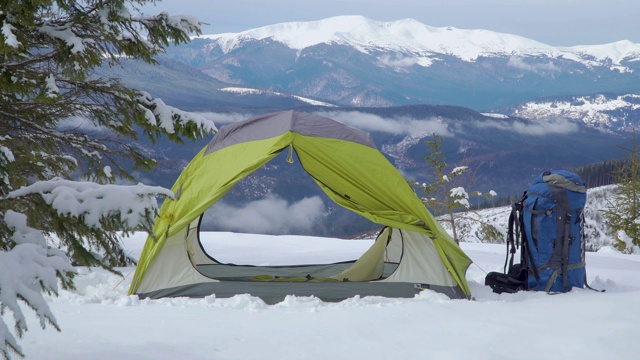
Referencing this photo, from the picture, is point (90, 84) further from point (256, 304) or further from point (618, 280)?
point (618, 280)

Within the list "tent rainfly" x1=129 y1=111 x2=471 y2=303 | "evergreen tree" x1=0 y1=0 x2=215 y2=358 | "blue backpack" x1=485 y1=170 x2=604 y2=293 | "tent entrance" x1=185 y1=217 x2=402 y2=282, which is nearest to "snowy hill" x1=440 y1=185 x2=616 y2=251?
"tent entrance" x1=185 y1=217 x2=402 y2=282

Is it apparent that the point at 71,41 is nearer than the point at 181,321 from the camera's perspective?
Yes

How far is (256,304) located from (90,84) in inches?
110

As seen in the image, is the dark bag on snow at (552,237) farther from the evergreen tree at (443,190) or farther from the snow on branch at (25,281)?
the evergreen tree at (443,190)

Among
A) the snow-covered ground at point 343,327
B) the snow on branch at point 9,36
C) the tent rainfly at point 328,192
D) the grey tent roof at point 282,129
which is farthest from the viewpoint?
the grey tent roof at point 282,129

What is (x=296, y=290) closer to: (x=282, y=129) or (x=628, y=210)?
(x=282, y=129)

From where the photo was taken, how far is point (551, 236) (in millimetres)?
6508

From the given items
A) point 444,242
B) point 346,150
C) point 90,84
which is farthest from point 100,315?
point 444,242

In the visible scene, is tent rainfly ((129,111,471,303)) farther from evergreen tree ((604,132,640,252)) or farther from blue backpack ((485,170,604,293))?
evergreen tree ((604,132,640,252))

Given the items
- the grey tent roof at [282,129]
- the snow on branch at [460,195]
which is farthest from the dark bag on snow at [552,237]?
the snow on branch at [460,195]

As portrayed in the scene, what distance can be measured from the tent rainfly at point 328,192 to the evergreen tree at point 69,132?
89 centimetres

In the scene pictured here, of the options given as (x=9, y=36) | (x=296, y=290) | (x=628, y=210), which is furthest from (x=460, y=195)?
(x=9, y=36)

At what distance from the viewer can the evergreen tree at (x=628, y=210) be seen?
20.3m

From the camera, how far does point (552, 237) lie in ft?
21.4
